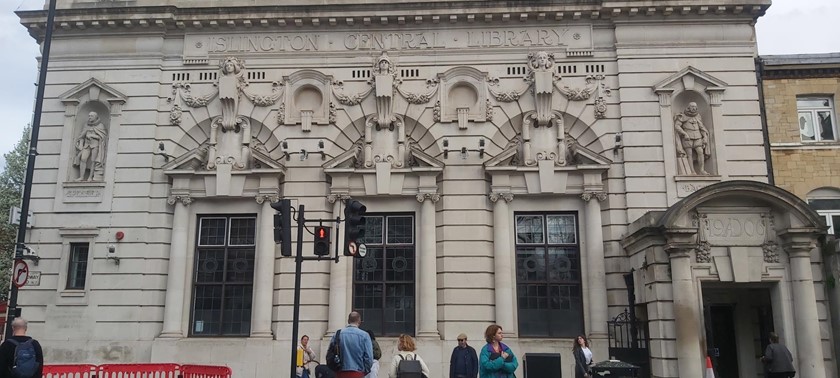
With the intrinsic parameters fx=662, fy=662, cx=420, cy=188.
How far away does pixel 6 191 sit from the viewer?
1575 inches

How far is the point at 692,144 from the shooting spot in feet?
68.8

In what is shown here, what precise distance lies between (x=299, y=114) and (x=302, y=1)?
4.04 m

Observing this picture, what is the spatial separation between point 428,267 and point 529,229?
349 cm

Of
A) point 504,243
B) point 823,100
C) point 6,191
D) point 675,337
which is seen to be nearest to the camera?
point 675,337

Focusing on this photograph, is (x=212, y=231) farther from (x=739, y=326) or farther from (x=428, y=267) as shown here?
(x=739, y=326)

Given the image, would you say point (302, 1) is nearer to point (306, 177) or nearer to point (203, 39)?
point (203, 39)

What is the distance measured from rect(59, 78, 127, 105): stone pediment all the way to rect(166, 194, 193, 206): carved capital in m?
4.07

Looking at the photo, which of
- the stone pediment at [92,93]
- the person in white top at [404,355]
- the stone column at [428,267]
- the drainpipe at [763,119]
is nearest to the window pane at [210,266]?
the stone pediment at [92,93]

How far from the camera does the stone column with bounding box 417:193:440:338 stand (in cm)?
2017

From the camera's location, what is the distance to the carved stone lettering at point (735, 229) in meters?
17.7

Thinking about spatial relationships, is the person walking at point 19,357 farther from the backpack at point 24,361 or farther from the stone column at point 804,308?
the stone column at point 804,308

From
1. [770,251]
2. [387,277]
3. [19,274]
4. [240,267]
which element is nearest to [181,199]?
[240,267]

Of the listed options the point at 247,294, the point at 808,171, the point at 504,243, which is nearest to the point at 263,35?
the point at 247,294

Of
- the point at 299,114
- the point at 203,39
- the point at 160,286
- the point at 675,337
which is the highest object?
the point at 203,39
